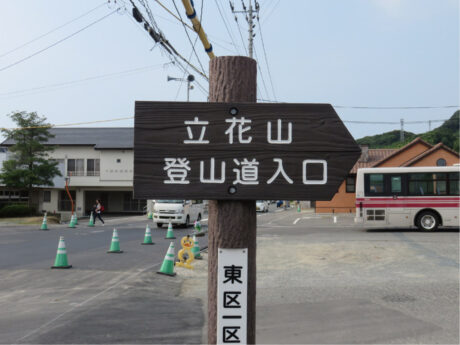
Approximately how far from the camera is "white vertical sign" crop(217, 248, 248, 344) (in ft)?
7.14

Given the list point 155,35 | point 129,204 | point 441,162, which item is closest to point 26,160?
point 129,204

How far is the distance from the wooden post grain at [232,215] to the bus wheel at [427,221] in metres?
17.8

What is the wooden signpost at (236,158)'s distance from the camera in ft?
6.89

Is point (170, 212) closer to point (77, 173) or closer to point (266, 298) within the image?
point (266, 298)

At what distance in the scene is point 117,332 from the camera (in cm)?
512

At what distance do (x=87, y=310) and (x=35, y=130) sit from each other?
29.1 m

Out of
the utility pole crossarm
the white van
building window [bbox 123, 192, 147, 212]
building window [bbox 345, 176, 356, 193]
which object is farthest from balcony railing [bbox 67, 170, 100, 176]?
the utility pole crossarm

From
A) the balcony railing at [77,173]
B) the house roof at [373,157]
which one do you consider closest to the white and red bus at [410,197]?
the house roof at [373,157]

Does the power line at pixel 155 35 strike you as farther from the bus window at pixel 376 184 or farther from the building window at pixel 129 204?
the building window at pixel 129 204

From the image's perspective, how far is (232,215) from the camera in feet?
7.09

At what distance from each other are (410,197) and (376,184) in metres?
1.55

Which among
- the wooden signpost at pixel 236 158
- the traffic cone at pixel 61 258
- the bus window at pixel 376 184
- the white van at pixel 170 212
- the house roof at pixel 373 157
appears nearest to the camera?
the wooden signpost at pixel 236 158

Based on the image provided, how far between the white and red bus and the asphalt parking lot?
18.8ft

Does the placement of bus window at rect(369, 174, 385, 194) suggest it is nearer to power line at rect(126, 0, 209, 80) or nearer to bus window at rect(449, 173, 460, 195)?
bus window at rect(449, 173, 460, 195)
